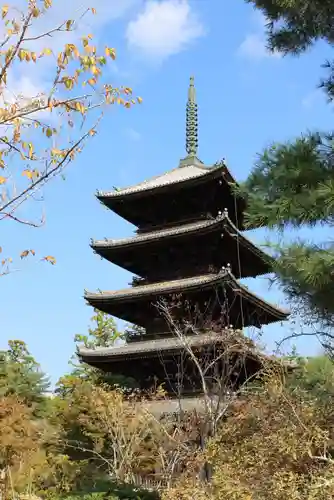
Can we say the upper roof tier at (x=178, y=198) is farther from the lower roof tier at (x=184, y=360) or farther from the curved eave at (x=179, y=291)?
the lower roof tier at (x=184, y=360)

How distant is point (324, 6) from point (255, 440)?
19.3 ft

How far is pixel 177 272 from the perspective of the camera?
18156 millimetres

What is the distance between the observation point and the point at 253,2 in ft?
21.6

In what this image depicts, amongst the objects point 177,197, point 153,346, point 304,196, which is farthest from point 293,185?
point 177,197

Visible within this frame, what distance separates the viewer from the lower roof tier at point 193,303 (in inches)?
658

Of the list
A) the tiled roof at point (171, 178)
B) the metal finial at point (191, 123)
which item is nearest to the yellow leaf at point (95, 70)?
the tiled roof at point (171, 178)

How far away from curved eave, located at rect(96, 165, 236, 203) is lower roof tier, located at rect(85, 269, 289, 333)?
2.77 meters

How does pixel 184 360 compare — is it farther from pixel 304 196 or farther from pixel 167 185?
pixel 304 196

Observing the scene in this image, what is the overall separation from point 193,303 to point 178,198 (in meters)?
3.43

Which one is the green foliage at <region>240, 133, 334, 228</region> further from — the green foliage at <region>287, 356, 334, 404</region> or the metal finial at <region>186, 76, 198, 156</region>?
the metal finial at <region>186, 76, 198, 156</region>

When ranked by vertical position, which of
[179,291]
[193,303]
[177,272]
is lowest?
[193,303]

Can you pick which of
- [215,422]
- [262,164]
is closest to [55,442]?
[215,422]

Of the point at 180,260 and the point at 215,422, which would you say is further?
the point at 180,260

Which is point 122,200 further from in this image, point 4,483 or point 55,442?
point 4,483
